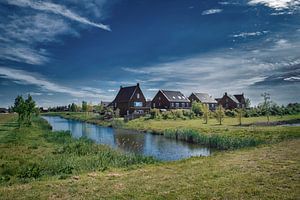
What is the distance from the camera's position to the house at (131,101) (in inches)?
2640

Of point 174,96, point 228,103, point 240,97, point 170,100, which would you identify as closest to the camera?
point 170,100

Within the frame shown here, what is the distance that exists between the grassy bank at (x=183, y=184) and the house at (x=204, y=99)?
230ft

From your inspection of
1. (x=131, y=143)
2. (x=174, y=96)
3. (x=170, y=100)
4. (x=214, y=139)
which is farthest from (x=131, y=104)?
(x=214, y=139)

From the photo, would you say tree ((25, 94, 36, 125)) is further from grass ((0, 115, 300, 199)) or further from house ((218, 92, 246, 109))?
house ((218, 92, 246, 109))

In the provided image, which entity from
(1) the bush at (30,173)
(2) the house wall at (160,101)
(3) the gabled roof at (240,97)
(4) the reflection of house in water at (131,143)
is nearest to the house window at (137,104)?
(2) the house wall at (160,101)

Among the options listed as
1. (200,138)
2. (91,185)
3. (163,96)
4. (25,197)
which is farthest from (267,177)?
(163,96)

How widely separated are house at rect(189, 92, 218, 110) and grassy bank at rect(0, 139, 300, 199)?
70.2m

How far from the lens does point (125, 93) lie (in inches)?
2763

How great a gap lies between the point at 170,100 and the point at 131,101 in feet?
37.8

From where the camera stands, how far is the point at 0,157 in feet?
52.9

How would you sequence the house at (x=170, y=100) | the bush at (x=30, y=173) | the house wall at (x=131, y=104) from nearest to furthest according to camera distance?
the bush at (x=30, y=173) → the house wall at (x=131, y=104) → the house at (x=170, y=100)

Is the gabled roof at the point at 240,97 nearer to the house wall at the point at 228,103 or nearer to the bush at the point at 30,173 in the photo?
the house wall at the point at 228,103

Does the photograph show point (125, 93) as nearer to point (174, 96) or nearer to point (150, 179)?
point (174, 96)

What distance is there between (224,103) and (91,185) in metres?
85.3
